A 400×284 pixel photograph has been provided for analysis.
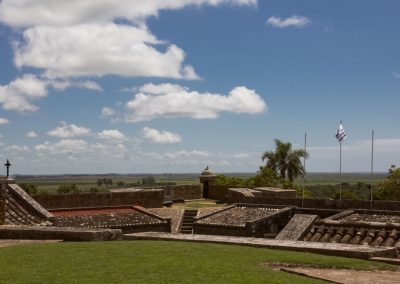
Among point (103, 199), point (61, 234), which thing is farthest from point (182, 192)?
point (61, 234)

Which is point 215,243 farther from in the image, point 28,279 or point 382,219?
point 382,219

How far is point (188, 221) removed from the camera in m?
30.1

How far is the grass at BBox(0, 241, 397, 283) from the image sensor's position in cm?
984

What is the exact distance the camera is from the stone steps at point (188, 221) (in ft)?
94.4

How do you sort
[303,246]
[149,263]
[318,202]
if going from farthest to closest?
[318,202] → [303,246] → [149,263]

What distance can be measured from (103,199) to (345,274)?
832 inches

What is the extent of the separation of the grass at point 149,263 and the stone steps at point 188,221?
14.1m

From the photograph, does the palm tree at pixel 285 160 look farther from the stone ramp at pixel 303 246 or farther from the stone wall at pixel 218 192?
the stone ramp at pixel 303 246

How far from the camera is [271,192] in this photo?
114 feet

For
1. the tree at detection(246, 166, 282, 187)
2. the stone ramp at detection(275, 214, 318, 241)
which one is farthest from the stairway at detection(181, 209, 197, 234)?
the tree at detection(246, 166, 282, 187)

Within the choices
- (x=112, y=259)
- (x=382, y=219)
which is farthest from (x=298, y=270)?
(x=382, y=219)

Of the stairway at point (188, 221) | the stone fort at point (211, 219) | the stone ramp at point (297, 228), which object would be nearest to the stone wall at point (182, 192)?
the stone fort at point (211, 219)

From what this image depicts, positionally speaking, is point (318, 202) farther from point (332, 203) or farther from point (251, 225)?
point (251, 225)

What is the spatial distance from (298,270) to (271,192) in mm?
23166
